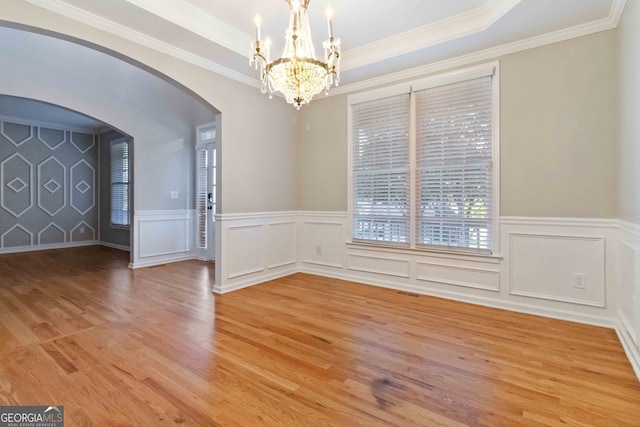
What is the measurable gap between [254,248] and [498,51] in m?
3.54

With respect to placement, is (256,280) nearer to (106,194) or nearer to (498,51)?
(498,51)

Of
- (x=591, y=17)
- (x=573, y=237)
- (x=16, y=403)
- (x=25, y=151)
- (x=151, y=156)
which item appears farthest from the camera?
(x=25, y=151)

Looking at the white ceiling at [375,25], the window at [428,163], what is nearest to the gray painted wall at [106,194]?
the white ceiling at [375,25]

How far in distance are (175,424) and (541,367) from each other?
2.21m

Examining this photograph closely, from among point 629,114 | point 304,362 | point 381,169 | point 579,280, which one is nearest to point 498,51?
point 629,114

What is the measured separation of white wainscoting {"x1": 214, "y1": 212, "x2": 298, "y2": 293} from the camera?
12.2 feet

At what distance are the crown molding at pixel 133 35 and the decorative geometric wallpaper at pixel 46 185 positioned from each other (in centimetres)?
575

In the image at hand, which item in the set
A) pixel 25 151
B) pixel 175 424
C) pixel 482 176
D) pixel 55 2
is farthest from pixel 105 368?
pixel 25 151

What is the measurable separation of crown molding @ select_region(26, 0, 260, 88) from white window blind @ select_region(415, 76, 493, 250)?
2.30m

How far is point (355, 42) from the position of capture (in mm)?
3418

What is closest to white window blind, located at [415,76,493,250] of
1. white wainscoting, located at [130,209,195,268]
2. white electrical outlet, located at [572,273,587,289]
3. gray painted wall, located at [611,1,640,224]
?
white electrical outlet, located at [572,273,587,289]

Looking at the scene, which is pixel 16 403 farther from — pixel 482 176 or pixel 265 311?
pixel 482 176

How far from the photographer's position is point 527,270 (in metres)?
3.00

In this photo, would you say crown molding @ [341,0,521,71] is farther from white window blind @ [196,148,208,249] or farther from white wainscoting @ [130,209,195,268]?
white wainscoting @ [130,209,195,268]
